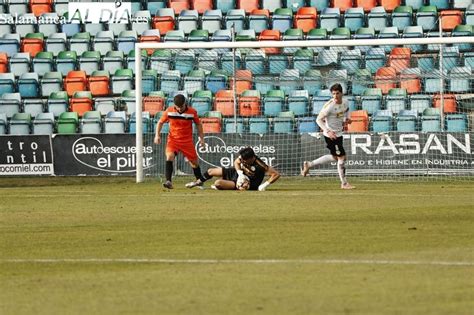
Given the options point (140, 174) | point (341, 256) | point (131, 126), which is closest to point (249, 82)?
point (131, 126)

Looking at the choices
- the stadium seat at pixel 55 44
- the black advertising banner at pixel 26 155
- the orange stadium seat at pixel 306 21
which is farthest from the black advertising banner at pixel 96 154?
the orange stadium seat at pixel 306 21

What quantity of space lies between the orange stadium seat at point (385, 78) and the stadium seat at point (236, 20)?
643cm

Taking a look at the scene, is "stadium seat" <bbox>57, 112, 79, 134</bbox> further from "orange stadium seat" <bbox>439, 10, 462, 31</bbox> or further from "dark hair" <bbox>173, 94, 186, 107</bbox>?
"orange stadium seat" <bbox>439, 10, 462, 31</bbox>

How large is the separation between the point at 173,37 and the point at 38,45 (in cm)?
413

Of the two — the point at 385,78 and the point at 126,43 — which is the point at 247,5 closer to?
the point at 126,43

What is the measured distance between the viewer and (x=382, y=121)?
3053cm

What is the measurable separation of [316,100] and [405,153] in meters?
3.70

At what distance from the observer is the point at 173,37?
36125mm

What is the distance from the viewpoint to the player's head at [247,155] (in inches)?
938

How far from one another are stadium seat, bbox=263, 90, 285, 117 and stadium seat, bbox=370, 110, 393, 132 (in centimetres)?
260

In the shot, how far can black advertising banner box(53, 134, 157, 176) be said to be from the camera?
3045cm

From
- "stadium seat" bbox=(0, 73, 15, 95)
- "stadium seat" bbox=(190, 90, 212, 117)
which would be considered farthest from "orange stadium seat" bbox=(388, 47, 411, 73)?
"stadium seat" bbox=(0, 73, 15, 95)

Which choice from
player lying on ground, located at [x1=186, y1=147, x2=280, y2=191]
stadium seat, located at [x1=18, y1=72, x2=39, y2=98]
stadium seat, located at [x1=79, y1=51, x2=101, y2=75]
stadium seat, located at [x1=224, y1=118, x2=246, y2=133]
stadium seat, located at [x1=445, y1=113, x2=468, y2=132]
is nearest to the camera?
player lying on ground, located at [x1=186, y1=147, x2=280, y2=191]

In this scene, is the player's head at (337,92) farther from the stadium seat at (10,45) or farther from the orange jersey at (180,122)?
the stadium seat at (10,45)
